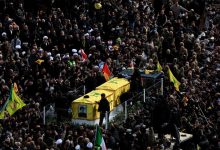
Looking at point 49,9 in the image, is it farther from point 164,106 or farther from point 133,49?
point 164,106

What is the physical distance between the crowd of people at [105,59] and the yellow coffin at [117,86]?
824 mm

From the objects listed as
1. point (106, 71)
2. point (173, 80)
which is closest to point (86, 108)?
point (106, 71)

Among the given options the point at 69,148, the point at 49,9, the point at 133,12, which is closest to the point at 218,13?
the point at 133,12

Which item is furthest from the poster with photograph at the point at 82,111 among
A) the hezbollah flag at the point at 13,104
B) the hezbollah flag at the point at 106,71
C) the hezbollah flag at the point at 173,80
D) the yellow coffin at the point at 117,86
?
the hezbollah flag at the point at 173,80

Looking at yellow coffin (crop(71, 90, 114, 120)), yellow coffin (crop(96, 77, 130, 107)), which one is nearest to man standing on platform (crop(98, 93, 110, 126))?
yellow coffin (crop(71, 90, 114, 120))

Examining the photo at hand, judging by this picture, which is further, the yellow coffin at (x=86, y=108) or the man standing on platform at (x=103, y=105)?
the yellow coffin at (x=86, y=108)

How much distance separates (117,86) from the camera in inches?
1895

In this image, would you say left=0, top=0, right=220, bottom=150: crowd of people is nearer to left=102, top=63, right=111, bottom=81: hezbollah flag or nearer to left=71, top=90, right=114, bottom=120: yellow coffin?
left=102, top=63, right=111, bottom=81: hezbollah flag

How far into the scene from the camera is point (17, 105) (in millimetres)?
46438

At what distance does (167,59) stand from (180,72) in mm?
2715

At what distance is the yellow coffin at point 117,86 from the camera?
4791 cm

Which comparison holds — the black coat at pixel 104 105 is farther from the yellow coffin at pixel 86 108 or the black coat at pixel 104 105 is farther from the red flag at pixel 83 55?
the red flag at pixel 83 55

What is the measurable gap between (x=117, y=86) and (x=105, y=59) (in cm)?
444

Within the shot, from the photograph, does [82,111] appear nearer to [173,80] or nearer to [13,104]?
[13,104]
